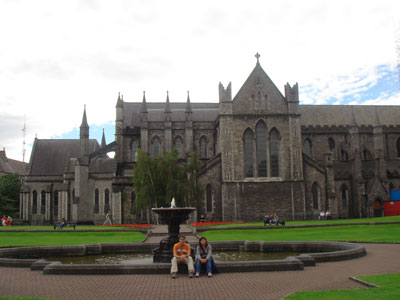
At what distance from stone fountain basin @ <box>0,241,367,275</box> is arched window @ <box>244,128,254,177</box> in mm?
32338

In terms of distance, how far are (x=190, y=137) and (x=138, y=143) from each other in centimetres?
798

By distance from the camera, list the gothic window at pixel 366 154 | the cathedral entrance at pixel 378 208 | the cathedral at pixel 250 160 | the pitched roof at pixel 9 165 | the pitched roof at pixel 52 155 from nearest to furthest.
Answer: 1. the cathedral at pixel 250 160
2. the cathedral entrance at pixel 378 208
3. the gothic window at pixel 366 154
4. the pitched roof at pixel 52 155
5. the pitched roof at pixel 9 165

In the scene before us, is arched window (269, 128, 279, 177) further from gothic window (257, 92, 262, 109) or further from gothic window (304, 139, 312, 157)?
gothic window (304, 139, 312, 157)

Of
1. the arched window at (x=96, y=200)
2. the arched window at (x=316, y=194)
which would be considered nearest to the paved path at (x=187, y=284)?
the arched window at (x=316, y=194)

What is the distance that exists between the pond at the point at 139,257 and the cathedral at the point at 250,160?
3218cm

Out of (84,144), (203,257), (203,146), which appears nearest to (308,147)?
(203,146)

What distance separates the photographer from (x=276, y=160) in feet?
187

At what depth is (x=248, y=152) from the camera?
5662cm

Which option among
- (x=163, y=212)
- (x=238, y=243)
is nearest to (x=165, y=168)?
(x=238, y=243)

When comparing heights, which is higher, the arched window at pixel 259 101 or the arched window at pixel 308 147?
the arched window at pixel 259 101

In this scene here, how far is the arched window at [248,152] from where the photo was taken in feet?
185

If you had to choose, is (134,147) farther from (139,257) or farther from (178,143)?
(139,257)

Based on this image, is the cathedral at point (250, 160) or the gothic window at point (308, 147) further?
the gothic window at point (308, 147)

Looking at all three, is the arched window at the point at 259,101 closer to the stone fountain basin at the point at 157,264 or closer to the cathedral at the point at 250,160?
the cathedral at the point at 250,160
